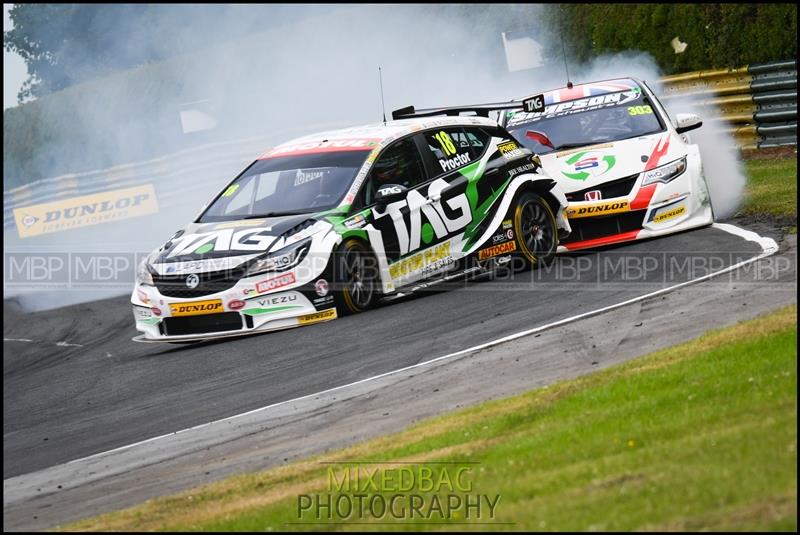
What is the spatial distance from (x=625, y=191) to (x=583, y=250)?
0.91 m

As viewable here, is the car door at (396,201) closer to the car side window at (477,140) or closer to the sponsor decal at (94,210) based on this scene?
the car side window at (477,140)

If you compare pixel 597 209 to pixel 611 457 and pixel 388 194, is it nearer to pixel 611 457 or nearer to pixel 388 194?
pixel 388 194

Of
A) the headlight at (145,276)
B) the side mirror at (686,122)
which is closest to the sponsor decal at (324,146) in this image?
the headlight at (145,276)

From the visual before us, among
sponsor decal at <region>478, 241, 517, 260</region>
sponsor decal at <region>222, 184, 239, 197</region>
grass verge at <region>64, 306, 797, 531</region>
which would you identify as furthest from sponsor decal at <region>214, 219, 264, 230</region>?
grass verge at <region>64, 306, 797, 531</region>

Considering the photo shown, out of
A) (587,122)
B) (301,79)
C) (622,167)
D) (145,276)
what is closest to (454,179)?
(622,167)

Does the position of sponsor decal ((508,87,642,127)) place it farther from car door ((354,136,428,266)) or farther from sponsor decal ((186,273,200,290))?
sponsor decal ((186,273,200,290))

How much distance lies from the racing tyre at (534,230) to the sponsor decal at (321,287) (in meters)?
2.39

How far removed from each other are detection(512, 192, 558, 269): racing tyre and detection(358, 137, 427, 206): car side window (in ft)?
3.54

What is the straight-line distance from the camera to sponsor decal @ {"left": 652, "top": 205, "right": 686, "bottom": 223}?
1226cm

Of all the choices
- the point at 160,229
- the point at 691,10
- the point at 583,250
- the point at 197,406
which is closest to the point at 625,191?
the point at 583,250

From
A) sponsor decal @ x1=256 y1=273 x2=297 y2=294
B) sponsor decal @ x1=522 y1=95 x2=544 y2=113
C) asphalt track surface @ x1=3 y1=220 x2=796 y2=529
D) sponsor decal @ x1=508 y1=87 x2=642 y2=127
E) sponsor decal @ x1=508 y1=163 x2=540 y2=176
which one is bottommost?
asphalt track surface @ x1=3 y1=220 x2=796 y2=529

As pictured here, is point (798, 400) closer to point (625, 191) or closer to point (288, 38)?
point (625, 191)

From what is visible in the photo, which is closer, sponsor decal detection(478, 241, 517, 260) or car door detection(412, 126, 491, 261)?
car door detection(412, 126, 491, 261)

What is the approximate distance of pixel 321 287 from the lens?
10320 mm
